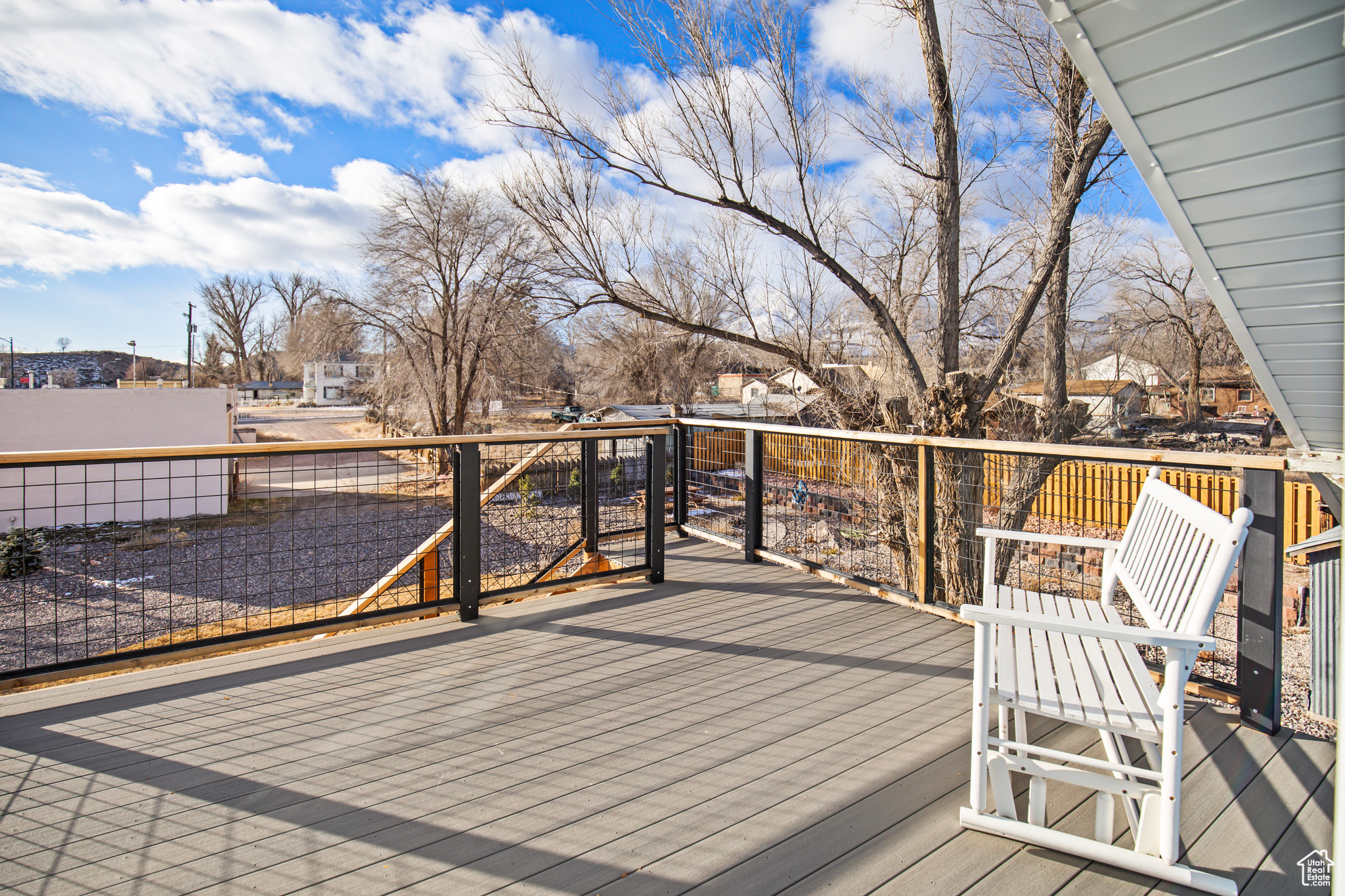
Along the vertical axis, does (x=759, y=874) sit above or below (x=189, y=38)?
below

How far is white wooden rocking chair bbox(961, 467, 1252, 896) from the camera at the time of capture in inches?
60.0

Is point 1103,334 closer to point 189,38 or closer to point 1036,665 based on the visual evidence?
point 1036,665

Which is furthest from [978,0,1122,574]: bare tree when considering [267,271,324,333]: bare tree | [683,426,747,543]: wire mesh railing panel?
[267,271,324,333]: bare tree

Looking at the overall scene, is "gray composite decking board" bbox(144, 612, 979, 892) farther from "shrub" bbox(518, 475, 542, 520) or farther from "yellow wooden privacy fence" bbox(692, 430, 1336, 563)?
"shrub" bbox(518, 475, 542, 520)

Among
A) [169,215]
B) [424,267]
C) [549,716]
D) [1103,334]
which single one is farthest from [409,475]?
[169,215]

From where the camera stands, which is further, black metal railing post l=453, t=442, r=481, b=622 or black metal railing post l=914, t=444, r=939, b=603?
black metal railing post l=914, t=444, r=939, b=603

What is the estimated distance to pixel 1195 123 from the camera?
1.76m

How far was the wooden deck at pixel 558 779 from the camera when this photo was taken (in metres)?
1.62

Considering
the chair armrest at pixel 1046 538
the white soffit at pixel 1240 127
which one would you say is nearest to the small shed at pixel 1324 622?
the chair armrest at pixel 1046 538

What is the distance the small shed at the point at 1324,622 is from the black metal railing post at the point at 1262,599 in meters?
0.24

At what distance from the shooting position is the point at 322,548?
19.0ft

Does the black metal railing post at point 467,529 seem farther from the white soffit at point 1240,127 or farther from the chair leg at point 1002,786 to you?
the white soffit at point 1240,127

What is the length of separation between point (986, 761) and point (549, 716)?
145 centimetres

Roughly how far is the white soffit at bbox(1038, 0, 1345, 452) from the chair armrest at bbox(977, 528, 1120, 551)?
3.08 ft
